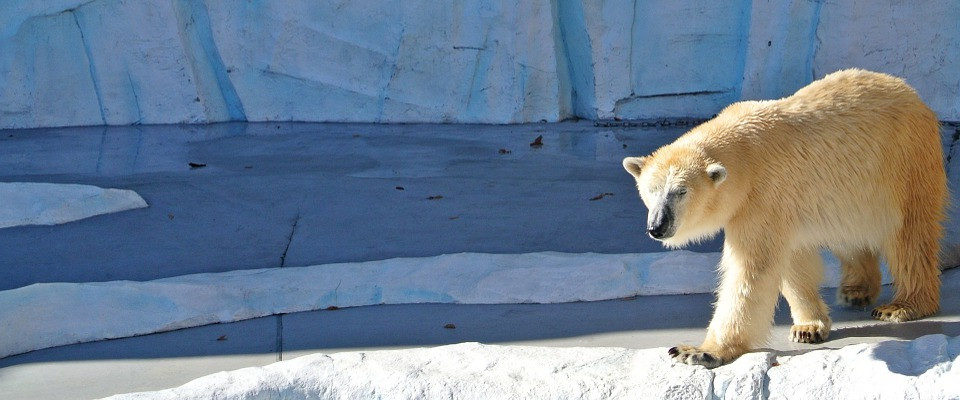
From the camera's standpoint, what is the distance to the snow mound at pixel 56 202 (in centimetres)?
551

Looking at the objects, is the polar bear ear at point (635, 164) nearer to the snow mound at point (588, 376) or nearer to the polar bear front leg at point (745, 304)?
the polar bear front leg at point (745, 304)

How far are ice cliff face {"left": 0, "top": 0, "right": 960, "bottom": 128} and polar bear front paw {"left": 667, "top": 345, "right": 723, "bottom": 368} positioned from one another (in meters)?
6.16

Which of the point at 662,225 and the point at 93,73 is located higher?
the point at 93,73

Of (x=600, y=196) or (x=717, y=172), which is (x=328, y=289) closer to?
(x=717, y=172)

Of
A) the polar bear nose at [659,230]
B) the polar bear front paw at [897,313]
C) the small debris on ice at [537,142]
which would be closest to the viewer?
the polar bear nose at [659,230]

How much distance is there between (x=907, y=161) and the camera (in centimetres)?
358

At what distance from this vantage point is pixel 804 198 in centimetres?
339

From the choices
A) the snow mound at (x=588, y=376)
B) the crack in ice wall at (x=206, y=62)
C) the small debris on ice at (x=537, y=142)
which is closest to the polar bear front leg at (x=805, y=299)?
the snow mound at (x=588, y=376)

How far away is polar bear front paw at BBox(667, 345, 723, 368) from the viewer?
10.0 feet

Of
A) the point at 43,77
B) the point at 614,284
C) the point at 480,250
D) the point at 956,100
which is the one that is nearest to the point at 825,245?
the point at 614,284

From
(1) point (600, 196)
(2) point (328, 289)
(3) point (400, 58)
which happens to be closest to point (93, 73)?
(3) point (400, 58)

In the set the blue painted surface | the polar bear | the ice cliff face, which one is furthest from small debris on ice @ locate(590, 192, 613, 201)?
the ice cliff face

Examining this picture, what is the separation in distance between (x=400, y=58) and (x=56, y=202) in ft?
14.1

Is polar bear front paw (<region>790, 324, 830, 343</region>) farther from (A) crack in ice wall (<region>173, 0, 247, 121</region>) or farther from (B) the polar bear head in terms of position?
(A) crack in ice wall (<region>173, 0, 247, 121</region>)
